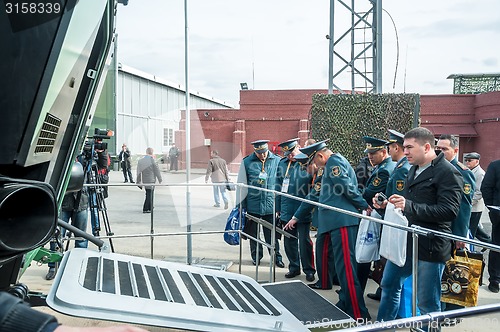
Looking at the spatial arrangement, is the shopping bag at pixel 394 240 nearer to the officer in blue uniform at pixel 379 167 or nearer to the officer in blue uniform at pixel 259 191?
the officer in blue uniform at pixel 379 167

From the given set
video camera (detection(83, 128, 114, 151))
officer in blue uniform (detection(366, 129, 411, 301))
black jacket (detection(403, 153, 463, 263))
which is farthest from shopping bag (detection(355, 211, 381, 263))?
video camera (detection(83, 128, 114, 151))

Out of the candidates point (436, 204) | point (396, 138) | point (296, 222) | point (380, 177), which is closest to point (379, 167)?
point (380, 177)

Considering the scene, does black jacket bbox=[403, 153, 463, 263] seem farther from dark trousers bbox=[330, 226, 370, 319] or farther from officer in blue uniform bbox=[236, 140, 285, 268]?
officer in blue uniform bbox=[236, 140, 285, 268]

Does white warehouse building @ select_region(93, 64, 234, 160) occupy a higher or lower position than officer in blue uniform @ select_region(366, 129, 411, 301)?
higher

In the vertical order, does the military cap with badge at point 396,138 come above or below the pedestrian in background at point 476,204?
above

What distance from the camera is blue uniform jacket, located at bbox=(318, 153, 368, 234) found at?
165 inches

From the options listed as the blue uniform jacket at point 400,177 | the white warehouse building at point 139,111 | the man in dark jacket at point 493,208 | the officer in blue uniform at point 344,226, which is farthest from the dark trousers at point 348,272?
the white warehouse building at point 139,111

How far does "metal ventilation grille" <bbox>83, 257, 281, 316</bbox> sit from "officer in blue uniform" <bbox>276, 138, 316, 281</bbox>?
9.09 ft

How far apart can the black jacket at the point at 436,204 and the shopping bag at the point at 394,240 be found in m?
0.10

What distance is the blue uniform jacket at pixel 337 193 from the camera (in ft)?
13.8

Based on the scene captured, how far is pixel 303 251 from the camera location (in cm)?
543

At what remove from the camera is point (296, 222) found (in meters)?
5.29

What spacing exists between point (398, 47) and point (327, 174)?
775 centimetres

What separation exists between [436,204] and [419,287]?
700mm
